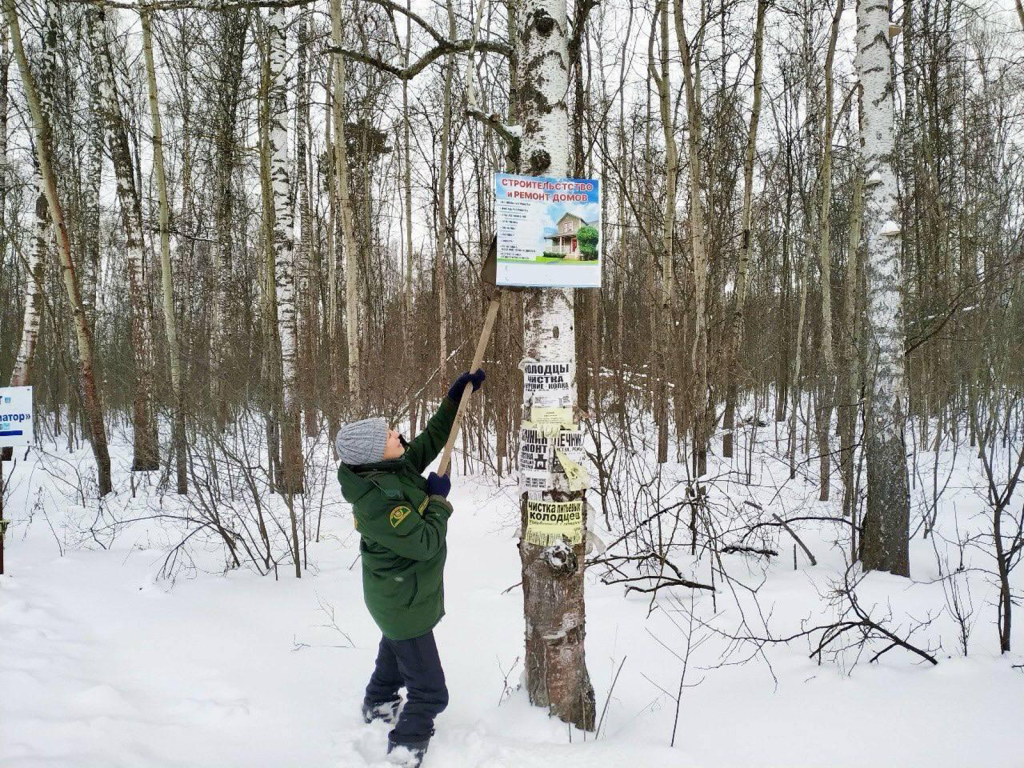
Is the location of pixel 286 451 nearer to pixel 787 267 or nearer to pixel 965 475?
pixel 965 475

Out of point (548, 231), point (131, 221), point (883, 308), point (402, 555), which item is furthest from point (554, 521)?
point (131, 221)

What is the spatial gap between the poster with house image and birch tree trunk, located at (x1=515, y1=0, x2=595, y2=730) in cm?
11

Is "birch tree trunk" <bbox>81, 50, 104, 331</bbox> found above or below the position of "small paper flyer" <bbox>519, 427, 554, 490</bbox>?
above

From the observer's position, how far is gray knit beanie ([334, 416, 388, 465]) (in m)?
2.57

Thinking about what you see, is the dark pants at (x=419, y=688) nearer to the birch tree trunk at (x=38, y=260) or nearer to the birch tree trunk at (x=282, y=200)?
the birch tree trunk at (x=282, y=200)

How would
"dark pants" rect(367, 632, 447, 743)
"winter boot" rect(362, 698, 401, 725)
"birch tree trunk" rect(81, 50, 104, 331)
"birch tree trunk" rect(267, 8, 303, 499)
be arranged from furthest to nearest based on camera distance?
"birch tree trunk" rect(81, 50, 104, 331) < "birch tree trunk" rect(267, 8, 303, 499) < "winter boot" rect(362, 698, 401, 725) < "dark pants" rect(367, 632, 447, 743)

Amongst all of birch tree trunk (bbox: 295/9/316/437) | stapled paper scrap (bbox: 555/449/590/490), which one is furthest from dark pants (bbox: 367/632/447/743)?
birch tree trunk (bbox: 295/9/316/437)

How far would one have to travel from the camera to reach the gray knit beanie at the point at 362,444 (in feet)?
8.42

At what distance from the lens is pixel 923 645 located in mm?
3559

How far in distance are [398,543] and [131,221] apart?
851cm

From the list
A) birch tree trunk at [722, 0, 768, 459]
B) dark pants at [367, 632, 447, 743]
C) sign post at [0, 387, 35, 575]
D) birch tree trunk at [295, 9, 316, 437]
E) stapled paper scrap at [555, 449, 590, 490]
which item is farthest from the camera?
birch tree trunk at [722, 0, 768, 459]

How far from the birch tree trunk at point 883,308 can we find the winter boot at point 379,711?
13.0 ft

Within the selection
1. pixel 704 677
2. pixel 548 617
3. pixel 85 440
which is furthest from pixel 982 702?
pixel 85 440

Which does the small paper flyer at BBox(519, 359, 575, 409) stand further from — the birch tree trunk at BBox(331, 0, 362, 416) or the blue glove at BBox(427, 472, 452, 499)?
the birch tree trunk at BBox(331, 0, 362, 416)
